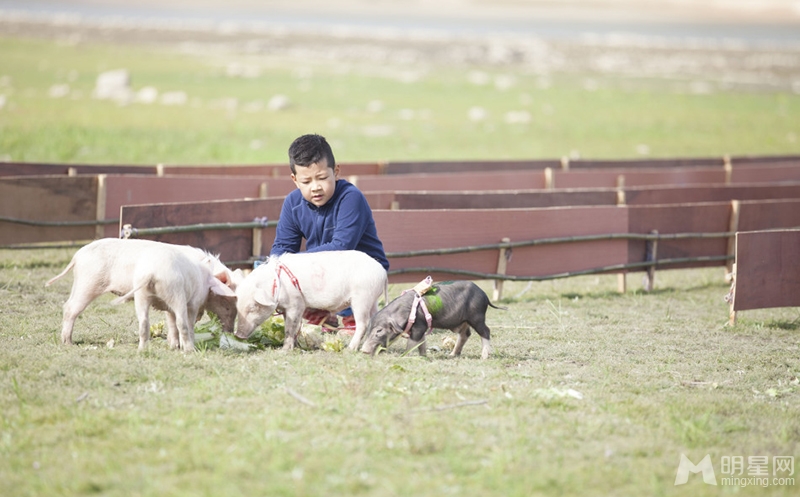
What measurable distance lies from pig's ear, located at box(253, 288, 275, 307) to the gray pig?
2.59 ft

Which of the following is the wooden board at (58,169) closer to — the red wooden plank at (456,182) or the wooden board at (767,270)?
the red wooden plank at (456,182)

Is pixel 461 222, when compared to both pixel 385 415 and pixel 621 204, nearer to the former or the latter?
pixel 621 204

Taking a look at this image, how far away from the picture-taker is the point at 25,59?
39781 mm

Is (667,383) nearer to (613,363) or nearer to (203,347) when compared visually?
(613,363)

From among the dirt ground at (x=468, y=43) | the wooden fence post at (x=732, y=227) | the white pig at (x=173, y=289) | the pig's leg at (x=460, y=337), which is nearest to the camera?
the white pig at (x=173, y=289)

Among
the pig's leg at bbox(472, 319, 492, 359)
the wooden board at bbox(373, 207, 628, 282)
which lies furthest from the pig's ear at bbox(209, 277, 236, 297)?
the wooden board at bbox(373, 207, 628, 282)

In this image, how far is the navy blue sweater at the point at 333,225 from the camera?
7.97 m

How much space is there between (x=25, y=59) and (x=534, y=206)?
106ft

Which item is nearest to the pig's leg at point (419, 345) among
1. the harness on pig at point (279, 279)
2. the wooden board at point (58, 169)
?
the harness on pig at point (279, 279)

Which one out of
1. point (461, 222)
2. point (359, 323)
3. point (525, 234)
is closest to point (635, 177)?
point (525, 234)

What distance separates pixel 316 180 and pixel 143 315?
1.72 meters

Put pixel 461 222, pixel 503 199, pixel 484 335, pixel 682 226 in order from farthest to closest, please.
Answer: pixel 503 199
pixel 682 226
pixel 461 222
pixel 484 335

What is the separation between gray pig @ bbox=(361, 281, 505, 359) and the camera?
24.2 feet

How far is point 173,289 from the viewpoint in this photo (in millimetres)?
7195
